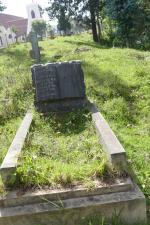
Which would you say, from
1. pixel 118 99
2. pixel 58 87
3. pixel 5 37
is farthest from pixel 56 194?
pixel 5 37

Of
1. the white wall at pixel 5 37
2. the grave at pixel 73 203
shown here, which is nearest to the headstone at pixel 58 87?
the grave at pixel 73 203

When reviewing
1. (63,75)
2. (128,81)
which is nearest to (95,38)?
(128,81)

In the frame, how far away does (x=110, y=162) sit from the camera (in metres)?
3.60

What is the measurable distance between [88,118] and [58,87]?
916 millimetres

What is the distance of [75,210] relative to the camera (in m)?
3.21

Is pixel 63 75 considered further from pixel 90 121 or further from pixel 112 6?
pixel 112 6

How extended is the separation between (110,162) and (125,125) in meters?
2.55

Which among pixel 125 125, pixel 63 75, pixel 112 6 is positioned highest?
pixel 112 6

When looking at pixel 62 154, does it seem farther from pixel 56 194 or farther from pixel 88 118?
pixel 88 118

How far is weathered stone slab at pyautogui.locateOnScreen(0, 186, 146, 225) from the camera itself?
3213 millimetres

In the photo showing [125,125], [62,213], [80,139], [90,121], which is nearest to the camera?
[62,213]

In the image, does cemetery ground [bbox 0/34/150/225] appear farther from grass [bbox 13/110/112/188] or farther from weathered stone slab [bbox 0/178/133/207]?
weathered stone slab [bbox 0/178/133/207]

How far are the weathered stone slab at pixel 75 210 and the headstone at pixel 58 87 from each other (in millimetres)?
3094

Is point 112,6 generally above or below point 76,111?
above
